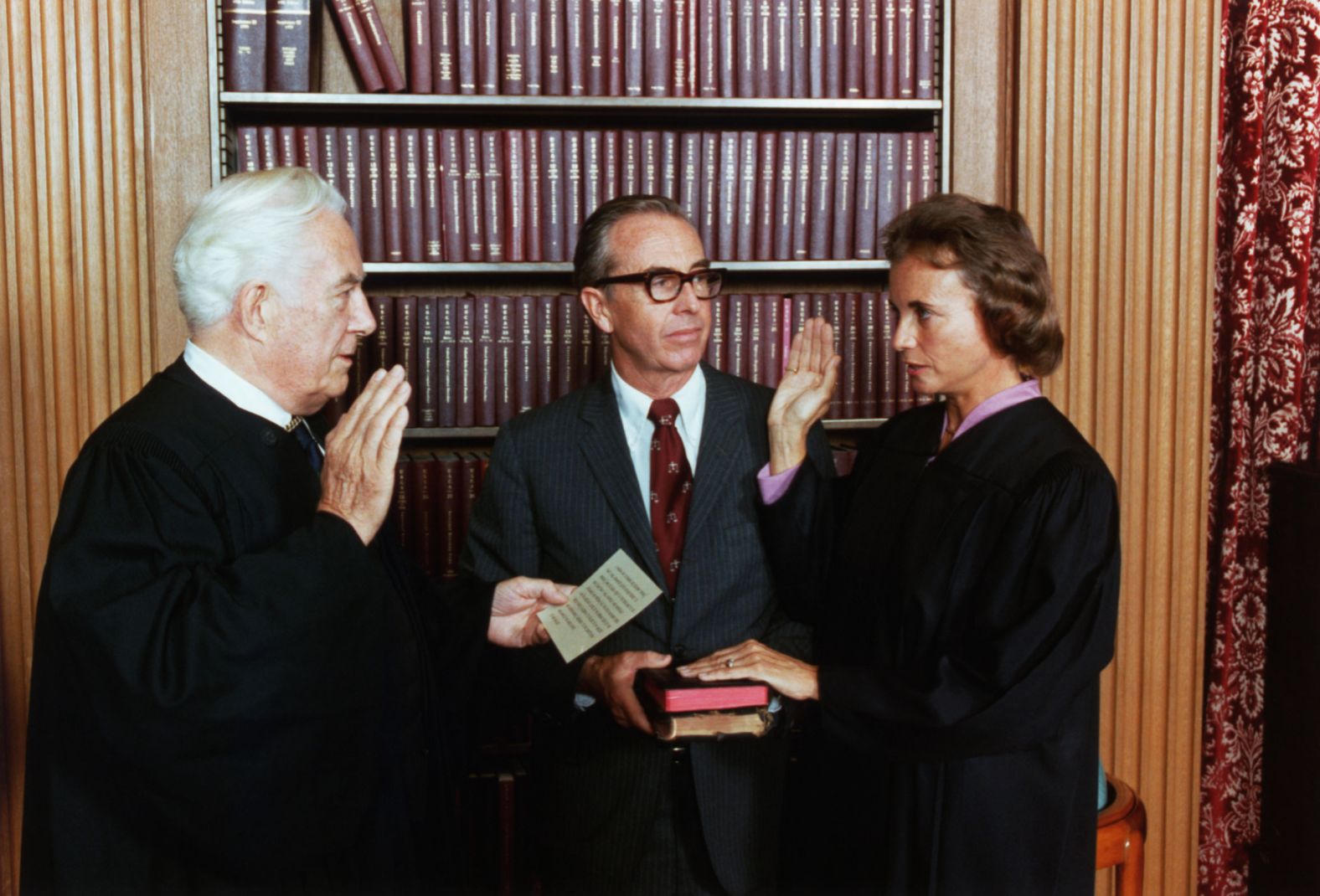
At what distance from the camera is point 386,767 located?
5.15 ft

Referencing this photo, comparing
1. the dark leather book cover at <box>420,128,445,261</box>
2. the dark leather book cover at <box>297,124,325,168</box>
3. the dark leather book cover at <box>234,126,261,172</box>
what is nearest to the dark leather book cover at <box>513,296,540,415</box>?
the dark leather book cover at <box>420,128,445,261</box>

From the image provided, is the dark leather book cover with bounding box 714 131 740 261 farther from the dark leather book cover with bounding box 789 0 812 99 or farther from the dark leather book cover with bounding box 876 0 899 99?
the dark leather book cover with bounding box 876 0 899 99

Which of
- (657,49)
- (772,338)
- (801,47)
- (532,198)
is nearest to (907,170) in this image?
(801,47)

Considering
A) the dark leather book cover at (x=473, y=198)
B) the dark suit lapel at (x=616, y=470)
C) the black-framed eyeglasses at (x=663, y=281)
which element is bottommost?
the dark suit lapel at (x=616, y=470)

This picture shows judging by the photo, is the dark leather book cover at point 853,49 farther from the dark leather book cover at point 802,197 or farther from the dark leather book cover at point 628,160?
the dark leather book cover at point 628,160

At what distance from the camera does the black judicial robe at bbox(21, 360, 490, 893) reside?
1.32 m

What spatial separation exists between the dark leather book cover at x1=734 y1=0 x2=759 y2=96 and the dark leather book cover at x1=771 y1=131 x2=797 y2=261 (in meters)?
0.13

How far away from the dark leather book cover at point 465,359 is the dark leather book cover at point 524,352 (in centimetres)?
9

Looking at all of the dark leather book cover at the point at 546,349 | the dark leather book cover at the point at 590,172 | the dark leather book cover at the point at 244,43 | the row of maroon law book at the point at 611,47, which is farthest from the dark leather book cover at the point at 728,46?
the dark leather book cover at the point at 244,43

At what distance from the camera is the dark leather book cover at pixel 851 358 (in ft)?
8.92

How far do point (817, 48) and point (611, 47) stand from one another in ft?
1.55

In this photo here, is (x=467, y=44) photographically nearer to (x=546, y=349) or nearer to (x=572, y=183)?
(x=572, y=183)

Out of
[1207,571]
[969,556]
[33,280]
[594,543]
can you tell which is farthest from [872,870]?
[33,280]

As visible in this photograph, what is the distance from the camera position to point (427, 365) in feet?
8.56
